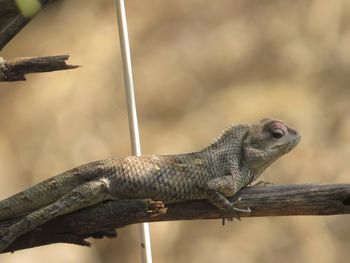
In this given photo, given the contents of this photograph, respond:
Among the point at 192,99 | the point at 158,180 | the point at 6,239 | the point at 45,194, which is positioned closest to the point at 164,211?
the point at 158,180


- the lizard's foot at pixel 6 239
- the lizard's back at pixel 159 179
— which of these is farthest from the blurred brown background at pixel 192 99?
the lizard's foot at pixel 6 239

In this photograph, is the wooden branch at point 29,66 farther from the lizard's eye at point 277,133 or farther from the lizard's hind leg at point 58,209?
the lizard's eye at point 277,133

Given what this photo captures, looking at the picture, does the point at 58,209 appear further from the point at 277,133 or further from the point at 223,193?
the point at 277,133

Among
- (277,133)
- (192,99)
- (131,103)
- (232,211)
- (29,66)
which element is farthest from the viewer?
(192,99)

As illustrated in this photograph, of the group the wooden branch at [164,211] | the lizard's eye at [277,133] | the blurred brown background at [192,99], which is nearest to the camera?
the wooden branch at [164,211]

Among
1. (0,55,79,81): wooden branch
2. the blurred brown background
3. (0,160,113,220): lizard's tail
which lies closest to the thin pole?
(0,160,113,220): lizard's tail

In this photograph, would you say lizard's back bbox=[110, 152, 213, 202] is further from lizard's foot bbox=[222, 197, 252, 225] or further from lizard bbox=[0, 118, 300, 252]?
lizard's foot bbox=[222, 197, 252, 225]

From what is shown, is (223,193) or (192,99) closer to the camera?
(223,193)
